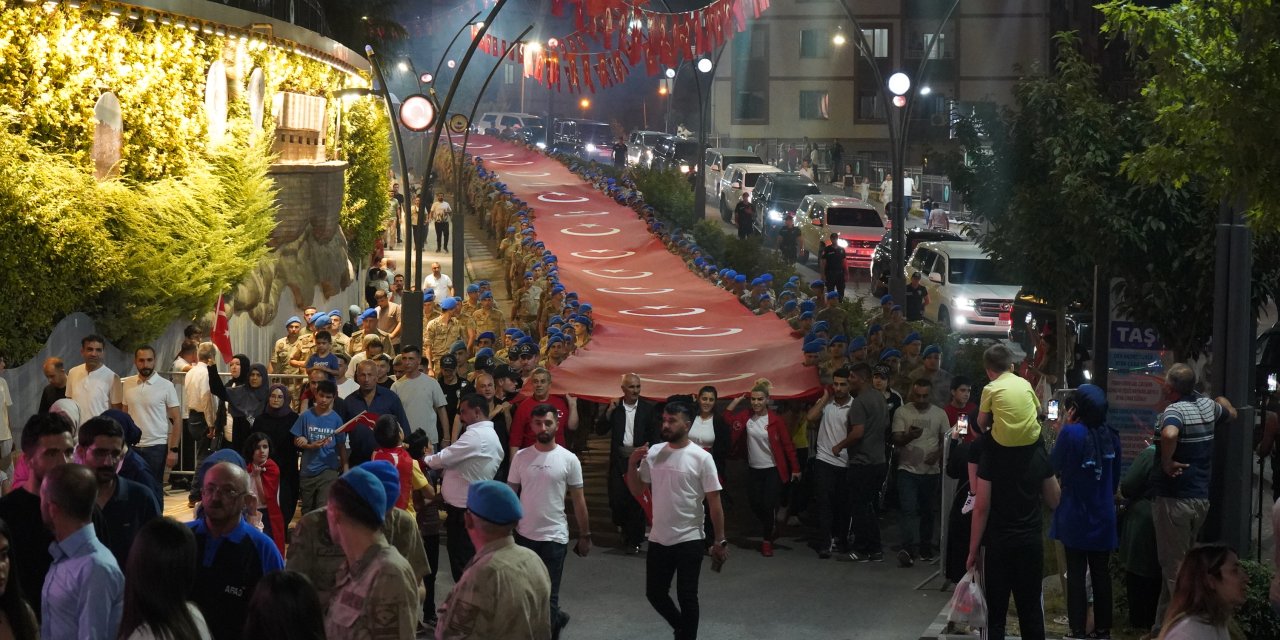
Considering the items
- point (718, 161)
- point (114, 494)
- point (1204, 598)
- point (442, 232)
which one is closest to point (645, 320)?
point (114, 494)

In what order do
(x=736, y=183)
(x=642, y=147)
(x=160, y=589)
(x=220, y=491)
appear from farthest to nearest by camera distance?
(x=642, y=147)
(x=736, y=183)
(x=220, y=491)
(x=160, y=589)

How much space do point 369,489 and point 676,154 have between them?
5216 cm

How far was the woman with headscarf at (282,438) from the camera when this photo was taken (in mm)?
12531

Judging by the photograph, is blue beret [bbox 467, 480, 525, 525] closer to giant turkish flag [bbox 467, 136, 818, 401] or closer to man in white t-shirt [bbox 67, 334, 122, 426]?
man in white t-shirt [bbox 67, 334, 122, 426]

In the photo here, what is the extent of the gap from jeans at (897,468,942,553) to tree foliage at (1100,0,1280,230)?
10.8 ft

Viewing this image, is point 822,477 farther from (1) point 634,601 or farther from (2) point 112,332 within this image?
(2) point 112,332

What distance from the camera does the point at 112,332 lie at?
17.5 m

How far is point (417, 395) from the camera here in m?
13.7

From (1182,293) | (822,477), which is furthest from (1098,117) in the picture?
(822,477)

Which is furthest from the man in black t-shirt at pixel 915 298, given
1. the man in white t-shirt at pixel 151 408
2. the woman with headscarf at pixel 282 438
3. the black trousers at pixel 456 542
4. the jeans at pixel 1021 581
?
the jeans at pixel 1021 581

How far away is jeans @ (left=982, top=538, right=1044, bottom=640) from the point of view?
9562mm

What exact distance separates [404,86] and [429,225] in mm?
31733

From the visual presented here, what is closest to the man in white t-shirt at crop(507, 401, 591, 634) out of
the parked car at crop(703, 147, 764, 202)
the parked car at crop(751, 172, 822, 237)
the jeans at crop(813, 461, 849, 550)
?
the jeans at crop(813, 461, 849, 550)

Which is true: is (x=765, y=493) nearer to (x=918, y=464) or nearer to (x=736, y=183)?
(x=918, y=464)
